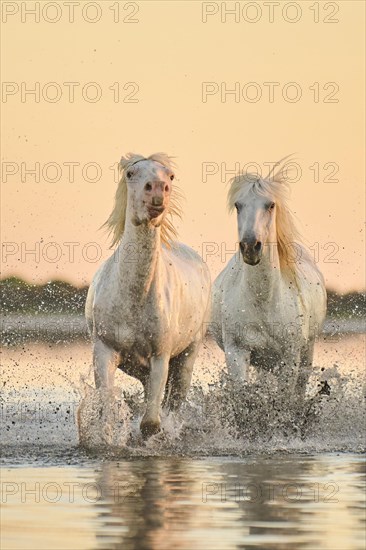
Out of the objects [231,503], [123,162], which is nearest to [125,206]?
[123,162]

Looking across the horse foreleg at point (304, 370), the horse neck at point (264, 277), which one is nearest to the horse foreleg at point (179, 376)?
the horse neck at point (264, 277)

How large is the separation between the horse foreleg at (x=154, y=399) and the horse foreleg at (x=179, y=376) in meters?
1.73

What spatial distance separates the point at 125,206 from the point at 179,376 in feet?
7.47

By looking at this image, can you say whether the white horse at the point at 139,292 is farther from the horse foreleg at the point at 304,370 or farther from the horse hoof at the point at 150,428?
the horse foreleg at the point at 304,370

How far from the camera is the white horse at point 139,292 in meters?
13.5

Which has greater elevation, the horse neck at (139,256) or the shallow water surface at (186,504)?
the horse neck at (139,256)

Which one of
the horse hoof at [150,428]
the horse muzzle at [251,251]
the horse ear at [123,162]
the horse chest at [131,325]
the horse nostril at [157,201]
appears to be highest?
the horse ear at [123,162]

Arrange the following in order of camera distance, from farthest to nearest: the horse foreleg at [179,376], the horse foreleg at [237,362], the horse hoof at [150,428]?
the horse foreleg at [179,376], the horse foreleg at [237,362], the horse hoof at [150,428]

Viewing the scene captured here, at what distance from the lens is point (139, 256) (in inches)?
540

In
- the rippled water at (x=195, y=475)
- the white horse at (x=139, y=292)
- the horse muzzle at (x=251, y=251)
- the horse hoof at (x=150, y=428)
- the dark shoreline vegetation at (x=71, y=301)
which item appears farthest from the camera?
the dark shoreline vegetation at (x=71, y=301)

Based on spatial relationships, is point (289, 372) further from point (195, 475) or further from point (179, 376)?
point (195, 475)

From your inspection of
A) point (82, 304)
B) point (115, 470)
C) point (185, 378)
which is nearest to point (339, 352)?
point (82, 304)

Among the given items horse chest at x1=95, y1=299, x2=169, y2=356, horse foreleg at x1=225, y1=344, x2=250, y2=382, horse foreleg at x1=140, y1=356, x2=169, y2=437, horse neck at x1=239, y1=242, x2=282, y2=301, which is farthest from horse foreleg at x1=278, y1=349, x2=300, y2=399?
horse chest at x1=95, y1=299, x2=169, y2=356

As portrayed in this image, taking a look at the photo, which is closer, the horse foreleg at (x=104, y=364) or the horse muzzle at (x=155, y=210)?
the horse muzzle at (x=155, y=210)
